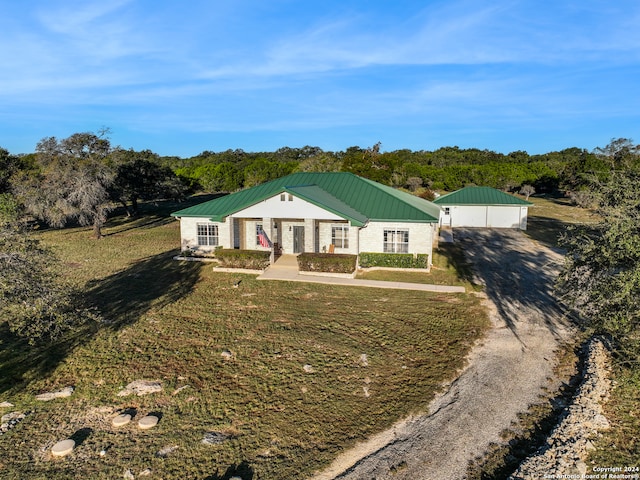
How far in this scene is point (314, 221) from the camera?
76.7 feet

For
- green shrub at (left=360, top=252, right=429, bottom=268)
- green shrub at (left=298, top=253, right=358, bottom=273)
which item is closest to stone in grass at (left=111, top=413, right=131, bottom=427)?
green shrub at (left=298, top=253, right=358, bottom=273)

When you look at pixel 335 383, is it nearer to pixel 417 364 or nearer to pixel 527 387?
pixel 417 364

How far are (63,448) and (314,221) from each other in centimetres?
1673

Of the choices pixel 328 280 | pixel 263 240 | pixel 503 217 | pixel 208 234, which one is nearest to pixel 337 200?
pixel 263 240

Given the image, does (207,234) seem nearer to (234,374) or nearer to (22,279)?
(234,374)

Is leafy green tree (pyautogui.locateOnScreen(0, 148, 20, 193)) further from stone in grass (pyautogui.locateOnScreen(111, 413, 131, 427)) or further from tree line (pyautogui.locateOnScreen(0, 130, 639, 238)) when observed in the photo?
stone in grass (pyautogui.locateOnScreen(111, 413, 131, 427))

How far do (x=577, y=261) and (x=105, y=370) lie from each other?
510 inches

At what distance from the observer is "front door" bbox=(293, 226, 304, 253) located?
25.5 meters

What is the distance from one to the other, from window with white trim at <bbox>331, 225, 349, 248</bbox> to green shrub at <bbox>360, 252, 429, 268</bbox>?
1.48 metres

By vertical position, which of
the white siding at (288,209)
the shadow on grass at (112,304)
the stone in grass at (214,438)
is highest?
the white siding at (288,209)

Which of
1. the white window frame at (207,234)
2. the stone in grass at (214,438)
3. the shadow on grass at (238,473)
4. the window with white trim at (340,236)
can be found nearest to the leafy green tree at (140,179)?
the white window frame at (207,234)

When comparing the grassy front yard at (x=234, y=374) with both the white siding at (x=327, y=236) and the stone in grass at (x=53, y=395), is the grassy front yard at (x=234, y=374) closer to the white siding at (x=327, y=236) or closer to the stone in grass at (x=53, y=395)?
the stone in grass at (x=53, y=395)

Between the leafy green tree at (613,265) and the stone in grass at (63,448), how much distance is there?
11.9m

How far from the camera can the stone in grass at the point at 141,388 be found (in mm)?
10234
